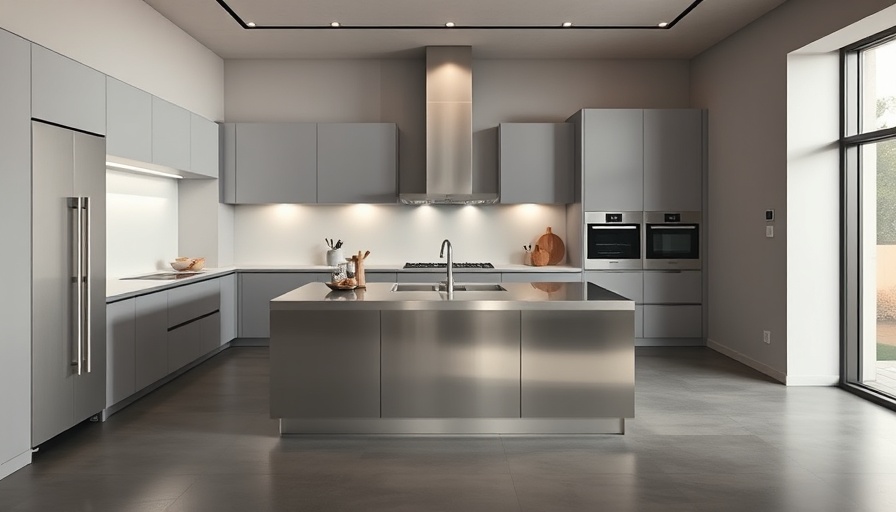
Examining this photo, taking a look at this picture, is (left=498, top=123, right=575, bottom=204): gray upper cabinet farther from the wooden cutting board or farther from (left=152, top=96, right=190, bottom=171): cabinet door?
(left=152, top=96, right=190, bottom=171): cabinet door

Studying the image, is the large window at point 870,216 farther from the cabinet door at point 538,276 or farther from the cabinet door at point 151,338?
the cabinet door at point 151,338

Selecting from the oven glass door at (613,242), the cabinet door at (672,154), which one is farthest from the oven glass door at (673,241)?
the cabinet door at (672,154)

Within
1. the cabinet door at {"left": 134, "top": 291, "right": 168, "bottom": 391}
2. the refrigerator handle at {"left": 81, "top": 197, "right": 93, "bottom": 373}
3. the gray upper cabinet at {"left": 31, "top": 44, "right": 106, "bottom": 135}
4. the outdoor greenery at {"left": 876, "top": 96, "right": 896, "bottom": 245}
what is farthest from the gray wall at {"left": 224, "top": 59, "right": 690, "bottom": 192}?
the refrigerator handle at {"left": 81, "top": 197, "right": 93, "bottom": 373}

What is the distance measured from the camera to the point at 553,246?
25.4ft

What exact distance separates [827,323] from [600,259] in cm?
216

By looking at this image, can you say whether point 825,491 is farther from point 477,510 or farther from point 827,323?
point 827,323

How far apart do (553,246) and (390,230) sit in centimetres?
174

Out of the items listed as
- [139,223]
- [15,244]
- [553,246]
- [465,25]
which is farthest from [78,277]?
[553,246]

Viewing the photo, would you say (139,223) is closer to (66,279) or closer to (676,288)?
(66,279)

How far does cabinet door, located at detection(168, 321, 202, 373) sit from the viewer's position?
563cm

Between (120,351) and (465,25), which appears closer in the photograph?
(120,351)

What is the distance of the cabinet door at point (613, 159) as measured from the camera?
7.22m

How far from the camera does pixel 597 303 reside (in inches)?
167

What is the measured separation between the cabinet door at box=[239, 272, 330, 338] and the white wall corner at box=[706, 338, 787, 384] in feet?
12.7
